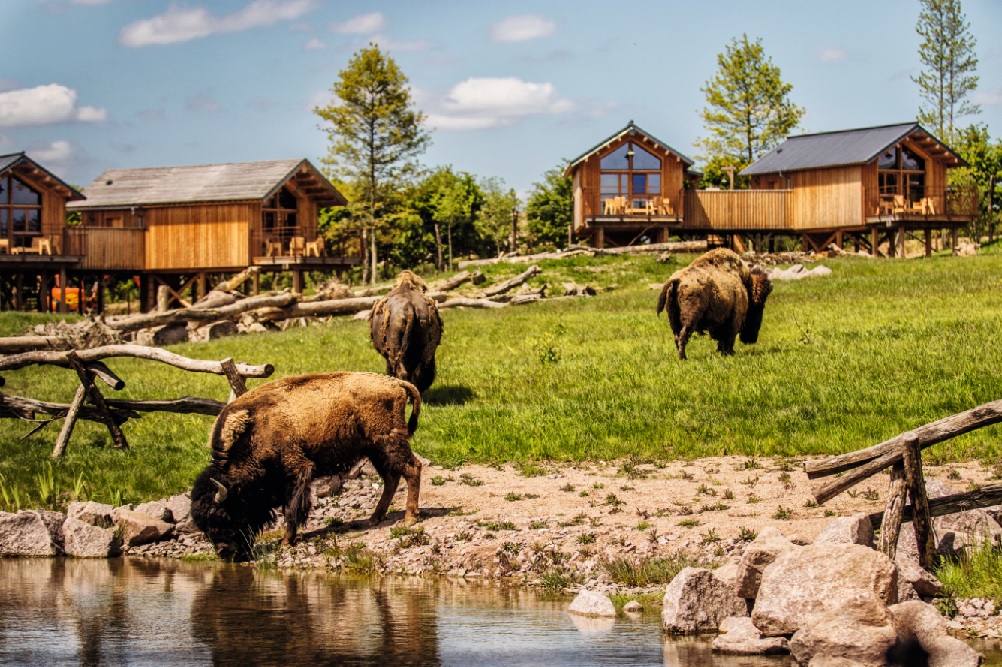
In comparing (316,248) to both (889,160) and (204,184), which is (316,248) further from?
(889,160)

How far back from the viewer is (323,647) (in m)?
9.59

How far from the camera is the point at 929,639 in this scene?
28.2 ft

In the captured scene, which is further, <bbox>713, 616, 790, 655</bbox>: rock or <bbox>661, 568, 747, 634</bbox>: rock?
<bbox>661, 568, 747, 634</bbox>: rock

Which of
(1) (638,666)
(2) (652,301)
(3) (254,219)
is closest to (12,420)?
(1) (638,666)

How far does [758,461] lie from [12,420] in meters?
13.1

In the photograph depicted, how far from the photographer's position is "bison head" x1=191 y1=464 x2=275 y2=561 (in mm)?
13375

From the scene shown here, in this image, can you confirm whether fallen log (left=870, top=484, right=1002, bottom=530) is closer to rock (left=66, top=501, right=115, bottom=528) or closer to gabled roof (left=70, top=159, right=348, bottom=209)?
rock (left=66, top=501, right=115, bottom=528)

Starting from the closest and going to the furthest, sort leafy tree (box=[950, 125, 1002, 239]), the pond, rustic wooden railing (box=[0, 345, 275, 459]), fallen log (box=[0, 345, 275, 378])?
the pond
fallen log (box=[0, 345, 275, 378])
rustic wooden railing (box=[0, 345, 275, 459])
leafy tree (box=[950, 125, 1002, 239])

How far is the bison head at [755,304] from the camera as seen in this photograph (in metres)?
25.6

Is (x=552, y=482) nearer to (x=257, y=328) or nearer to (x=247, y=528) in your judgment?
(x=247, y=528)

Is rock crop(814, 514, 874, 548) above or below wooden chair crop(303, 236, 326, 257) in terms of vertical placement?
below

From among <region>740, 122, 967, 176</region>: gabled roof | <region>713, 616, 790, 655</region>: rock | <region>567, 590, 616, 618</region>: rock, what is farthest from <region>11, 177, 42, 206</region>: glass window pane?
<region>713, 616, 790, 655</region>: rock

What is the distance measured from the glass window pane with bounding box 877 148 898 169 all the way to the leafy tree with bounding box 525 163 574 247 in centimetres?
1785

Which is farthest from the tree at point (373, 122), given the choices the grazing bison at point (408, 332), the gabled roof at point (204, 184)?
the grazing bison at point (408, 332)
